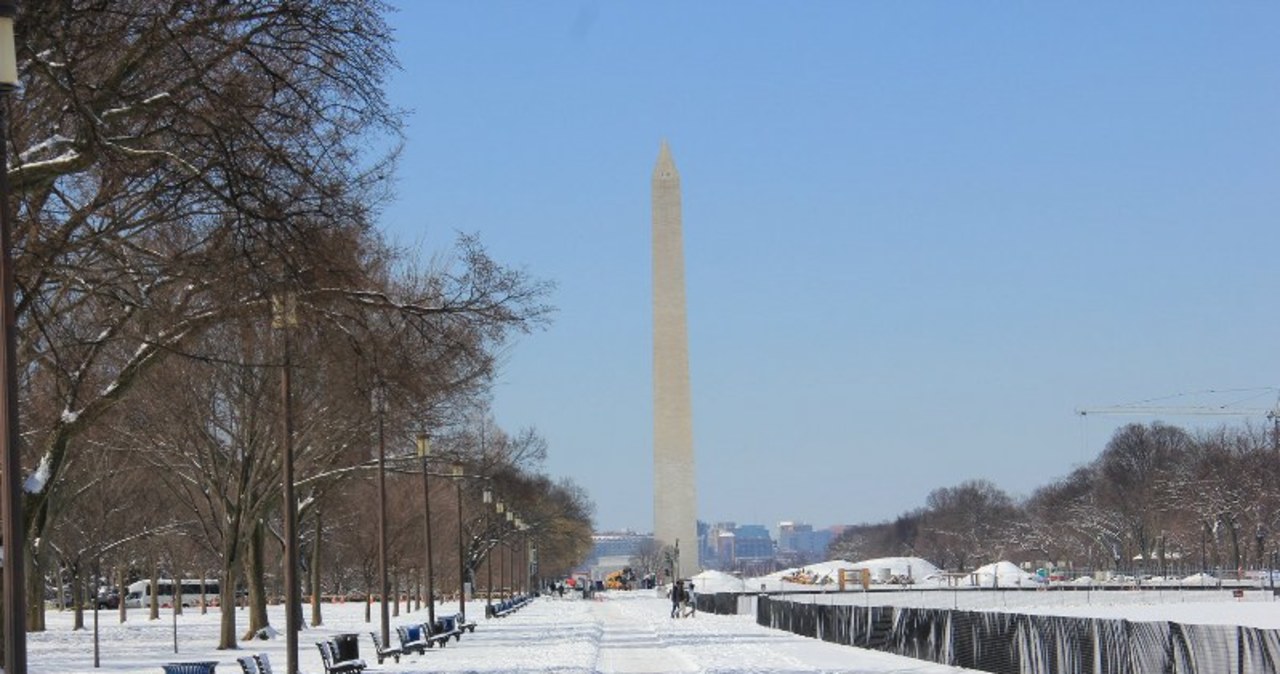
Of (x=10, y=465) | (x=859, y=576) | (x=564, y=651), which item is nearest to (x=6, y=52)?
(x=10, y=465)

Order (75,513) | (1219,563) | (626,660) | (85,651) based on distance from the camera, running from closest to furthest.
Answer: (626,660) → (85,651) → (75,513) → (1219,563)

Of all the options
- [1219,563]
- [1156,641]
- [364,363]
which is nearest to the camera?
[1156,641]

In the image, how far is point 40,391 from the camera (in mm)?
38750

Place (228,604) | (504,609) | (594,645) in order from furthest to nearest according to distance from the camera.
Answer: (504,609), (228,604), (594,645)

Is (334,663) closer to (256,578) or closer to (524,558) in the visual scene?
(256,578)

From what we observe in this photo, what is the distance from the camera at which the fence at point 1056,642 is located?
2077 cm

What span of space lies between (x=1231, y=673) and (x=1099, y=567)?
151851mm

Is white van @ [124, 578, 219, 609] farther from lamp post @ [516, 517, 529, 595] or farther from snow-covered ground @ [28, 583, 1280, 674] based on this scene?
snow-covered ground @ [28, 583, 1280, 674]

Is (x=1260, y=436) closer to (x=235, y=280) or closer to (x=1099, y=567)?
(x=1099, y=567)

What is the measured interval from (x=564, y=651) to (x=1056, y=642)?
17.5 m

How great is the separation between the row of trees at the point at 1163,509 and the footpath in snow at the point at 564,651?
2493 inches

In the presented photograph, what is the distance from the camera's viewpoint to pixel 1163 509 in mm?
139875

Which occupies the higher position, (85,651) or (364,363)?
(364,363)

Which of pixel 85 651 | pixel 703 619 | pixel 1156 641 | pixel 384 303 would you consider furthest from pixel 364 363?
pixel 703 619
